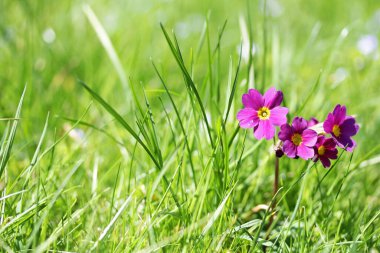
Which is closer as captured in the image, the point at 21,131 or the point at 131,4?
the point at 21,131

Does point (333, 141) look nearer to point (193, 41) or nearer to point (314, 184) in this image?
point (314, 184)

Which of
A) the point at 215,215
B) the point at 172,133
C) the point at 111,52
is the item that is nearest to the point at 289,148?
the point at 215,215

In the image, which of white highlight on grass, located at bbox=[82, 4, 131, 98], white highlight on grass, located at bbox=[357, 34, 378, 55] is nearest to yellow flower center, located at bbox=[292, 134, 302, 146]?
white highlight on grass, located at bbox=[82, 4, 131, 98]

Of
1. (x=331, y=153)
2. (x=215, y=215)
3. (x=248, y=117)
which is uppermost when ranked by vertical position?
(x=248, y=117)

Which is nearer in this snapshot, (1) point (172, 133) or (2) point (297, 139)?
(2) point (297, 139)

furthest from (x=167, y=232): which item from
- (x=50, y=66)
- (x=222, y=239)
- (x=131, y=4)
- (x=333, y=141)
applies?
(x=131, y=4)

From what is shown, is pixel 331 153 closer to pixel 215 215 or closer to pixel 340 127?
pixel 340 127

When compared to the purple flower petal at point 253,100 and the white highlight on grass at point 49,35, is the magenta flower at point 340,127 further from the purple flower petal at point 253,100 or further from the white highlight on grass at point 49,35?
the white highlight on grass at point 49,35

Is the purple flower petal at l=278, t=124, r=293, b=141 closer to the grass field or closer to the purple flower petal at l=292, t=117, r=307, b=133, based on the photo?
the purple flower petal at l=292, t=117, r=307, b=133
